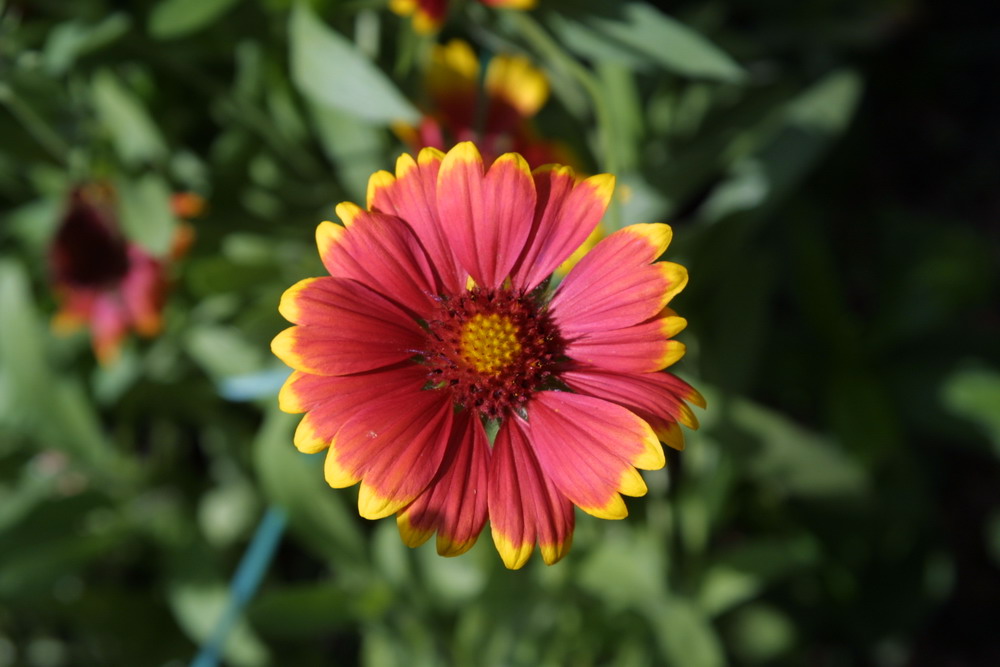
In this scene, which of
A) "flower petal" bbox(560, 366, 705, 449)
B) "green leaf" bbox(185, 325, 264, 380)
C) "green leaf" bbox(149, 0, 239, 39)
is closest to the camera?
"flower petal" bbox(560, 366, 705, 449)

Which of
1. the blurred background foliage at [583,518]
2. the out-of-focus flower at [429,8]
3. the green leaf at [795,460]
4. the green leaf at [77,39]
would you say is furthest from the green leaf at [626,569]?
the green leaf at [77,39]

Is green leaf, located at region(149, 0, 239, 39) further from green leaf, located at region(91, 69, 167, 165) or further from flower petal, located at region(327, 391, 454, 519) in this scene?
flower petal, located at region(327, 391, 454, 519)

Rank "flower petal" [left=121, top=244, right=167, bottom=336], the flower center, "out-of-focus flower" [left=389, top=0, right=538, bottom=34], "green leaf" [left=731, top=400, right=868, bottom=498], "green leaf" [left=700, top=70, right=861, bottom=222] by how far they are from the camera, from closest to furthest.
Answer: the flower center
"out-of-focus flower" [left=389, top=0, right=538, bottom=34]
"green leaf" [left=731, top=400, right=868, bottom=498]
"green leaf" [left=700, top=70, right=861, bottom=222]
"flower petal" [left=121, top=244, right=167, bottom=336]

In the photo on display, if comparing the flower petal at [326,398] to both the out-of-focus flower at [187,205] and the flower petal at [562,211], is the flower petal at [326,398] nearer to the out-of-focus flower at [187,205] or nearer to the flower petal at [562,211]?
the flower petal at [562,211]

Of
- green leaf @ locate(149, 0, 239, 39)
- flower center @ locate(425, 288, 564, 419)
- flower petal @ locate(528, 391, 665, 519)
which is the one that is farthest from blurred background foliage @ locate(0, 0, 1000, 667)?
flower petal @ locate(528, 391, 665, 519)

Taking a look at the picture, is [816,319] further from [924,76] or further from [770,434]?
[924,76]

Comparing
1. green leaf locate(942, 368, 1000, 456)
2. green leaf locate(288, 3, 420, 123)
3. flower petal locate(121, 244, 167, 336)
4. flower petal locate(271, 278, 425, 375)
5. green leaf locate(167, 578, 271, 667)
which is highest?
green leaf locate(288, 3, 420, 123)
